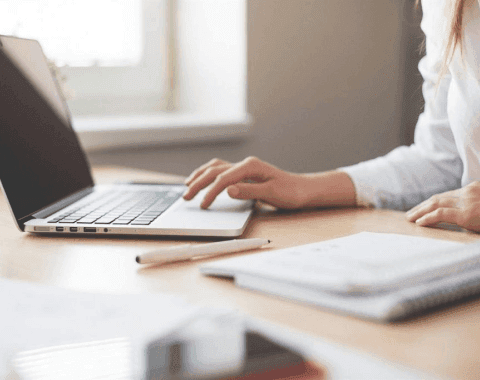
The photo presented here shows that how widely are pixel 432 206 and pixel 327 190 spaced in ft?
0.58

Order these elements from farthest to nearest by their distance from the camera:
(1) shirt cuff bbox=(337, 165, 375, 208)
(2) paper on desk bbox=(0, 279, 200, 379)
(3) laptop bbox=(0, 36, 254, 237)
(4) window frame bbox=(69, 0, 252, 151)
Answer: (4) window frame bbox=(69, 0, 252, 151)
(1) shirt cuff bbox=(337, 165, 375, 208)
(3) laptop bbox=(0, 36, 254, 237)
(2) paper on desk bbox=(0, 279, 200, 379)

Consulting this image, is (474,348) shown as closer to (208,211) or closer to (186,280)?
(186,280)

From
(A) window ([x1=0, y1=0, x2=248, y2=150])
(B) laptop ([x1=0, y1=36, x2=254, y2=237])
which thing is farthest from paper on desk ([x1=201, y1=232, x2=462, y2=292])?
(A) window ([x1=0, y1=0, x2=248, y2=150])

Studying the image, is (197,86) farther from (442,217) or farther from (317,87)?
(442,217)

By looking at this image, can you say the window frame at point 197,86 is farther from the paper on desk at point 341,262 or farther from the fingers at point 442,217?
the paper on desk at point 341,262

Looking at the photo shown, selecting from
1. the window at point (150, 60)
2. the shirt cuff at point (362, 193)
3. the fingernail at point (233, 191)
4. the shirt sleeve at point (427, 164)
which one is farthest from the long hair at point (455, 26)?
the window at point (150, 60)

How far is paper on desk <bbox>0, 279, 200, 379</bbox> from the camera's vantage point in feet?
1.20

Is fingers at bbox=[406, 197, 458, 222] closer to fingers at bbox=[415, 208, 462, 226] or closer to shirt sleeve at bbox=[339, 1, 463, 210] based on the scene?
fingers at bbox=[415, 208, 462, 226]

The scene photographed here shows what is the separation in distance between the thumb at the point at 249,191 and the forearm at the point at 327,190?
6 centimetres

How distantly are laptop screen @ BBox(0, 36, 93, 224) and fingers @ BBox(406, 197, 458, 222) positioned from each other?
0.51 meters

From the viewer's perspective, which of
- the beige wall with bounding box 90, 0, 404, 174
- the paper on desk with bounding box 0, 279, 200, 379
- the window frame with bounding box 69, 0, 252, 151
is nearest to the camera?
the paper on desk with bounding box 0, 279, 200, 379

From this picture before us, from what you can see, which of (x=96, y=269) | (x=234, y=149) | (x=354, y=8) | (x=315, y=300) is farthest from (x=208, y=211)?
(x=354, y=8)

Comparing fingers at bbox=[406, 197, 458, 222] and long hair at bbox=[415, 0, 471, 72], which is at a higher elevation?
long hair at bbox=[415, 0, 471, 72]

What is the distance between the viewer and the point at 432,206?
80cm
